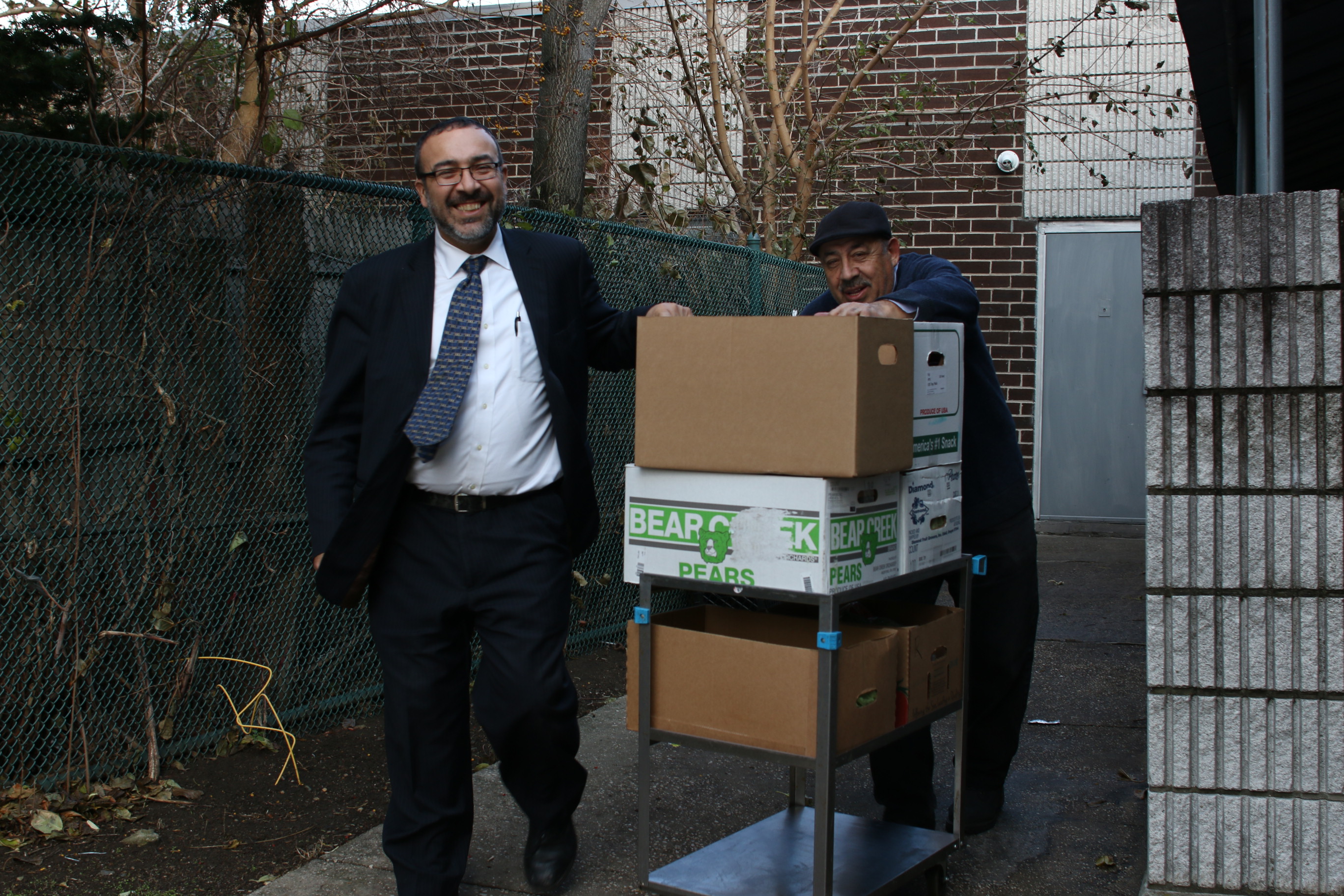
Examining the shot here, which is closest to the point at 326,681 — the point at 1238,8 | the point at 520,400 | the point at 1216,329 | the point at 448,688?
the point at 448,688

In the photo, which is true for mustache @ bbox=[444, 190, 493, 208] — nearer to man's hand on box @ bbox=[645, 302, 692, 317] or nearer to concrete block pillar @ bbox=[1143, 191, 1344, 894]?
man's hand on box @ bbox=[645, 302, 692, 317]

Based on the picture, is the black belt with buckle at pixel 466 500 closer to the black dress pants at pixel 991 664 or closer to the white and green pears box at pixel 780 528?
the white and green pears box at pixel 780 528

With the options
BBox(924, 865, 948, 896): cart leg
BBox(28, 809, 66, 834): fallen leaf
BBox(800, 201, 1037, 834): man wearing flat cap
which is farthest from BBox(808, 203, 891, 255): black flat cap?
BBox(28, 809, 66, 834): fallen leaf

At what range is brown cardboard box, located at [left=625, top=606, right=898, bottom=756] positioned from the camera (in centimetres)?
289

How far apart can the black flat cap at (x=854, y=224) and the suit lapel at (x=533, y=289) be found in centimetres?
77

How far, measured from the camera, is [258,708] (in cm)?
474

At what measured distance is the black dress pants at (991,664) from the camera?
3.74m

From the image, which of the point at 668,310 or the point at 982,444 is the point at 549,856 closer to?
the point at 668,310

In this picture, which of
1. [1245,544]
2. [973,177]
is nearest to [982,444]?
[1245,544]

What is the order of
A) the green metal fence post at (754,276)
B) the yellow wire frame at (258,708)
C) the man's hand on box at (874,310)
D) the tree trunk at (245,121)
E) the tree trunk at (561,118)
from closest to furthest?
the man's hand on box at (874,310), the yellow wire frame at (258,708), the tree trunk at (245,121), the tree trunk at (561,118), the green metal fence post at (754,276)

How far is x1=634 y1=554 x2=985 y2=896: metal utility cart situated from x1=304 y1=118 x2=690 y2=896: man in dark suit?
34cm

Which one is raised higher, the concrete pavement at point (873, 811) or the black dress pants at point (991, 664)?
the black dress pants at point (991, 664)

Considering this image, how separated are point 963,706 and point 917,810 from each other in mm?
457

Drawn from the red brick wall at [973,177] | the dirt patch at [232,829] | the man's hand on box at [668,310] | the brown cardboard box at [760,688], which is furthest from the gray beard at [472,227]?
the red brick wall at [973,177]
